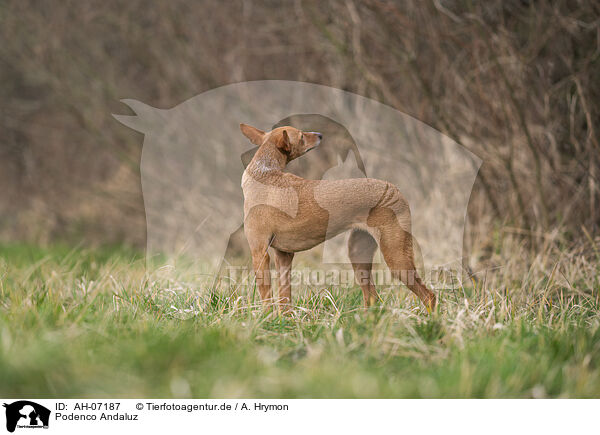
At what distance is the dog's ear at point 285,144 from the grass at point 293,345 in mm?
942

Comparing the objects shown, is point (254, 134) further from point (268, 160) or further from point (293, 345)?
point (293, 345)

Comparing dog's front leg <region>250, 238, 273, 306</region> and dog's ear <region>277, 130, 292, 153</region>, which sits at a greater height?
dog's ear <region>277, 130, 292, 153</region>

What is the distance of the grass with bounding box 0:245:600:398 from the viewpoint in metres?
2.42

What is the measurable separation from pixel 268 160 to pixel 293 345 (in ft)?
3.35

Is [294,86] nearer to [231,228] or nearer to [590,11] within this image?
[231,228]

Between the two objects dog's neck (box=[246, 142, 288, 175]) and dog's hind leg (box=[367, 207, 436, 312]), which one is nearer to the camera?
dog's hind leg (box=[367, 207, 436, 312])

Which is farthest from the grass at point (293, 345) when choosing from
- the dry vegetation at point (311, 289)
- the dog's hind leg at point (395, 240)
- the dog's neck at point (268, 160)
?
the dog's neck at point (268, 160)
